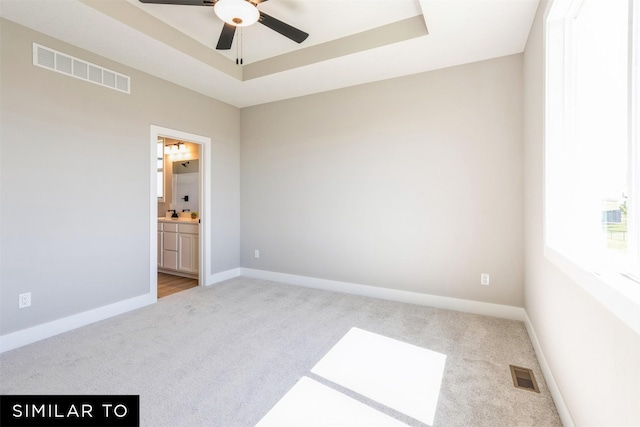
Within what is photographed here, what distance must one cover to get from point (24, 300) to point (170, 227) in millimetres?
2345

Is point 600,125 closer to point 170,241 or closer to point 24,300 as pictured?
point 24,300

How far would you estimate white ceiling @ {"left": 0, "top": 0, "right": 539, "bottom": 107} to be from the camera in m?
2.27

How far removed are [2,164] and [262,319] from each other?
2.52 metres

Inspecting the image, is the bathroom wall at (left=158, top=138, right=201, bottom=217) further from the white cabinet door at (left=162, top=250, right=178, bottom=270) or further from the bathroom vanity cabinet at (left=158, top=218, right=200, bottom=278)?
the white cabinet door at (left=162, top=250, right=178, bottom=270)

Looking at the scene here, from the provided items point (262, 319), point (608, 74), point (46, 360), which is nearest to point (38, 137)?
point (46, 360)

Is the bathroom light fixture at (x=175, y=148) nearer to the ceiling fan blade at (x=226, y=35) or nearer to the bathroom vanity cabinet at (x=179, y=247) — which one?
the bathroom vanity cabinet at (x=179, y=247)

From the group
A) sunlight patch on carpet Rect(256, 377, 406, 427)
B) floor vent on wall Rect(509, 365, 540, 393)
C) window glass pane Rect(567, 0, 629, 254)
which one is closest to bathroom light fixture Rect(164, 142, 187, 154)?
sunlight patch on carpet Rect(256, 377, 406, 427)

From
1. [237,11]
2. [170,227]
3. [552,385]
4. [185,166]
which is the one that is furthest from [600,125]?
[185,166]

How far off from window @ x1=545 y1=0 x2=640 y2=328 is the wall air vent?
12.4 feet

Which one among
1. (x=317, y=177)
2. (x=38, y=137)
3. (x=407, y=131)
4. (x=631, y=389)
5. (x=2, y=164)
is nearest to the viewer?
(x=631, y=389)

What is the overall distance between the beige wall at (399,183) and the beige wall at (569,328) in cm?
26

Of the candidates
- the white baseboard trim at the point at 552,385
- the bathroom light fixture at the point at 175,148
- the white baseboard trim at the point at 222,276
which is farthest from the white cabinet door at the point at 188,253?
the white baseboard trim at the point at 552,385

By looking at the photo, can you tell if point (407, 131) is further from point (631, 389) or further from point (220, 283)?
point (220, 283)

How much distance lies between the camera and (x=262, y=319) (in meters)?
2.95
